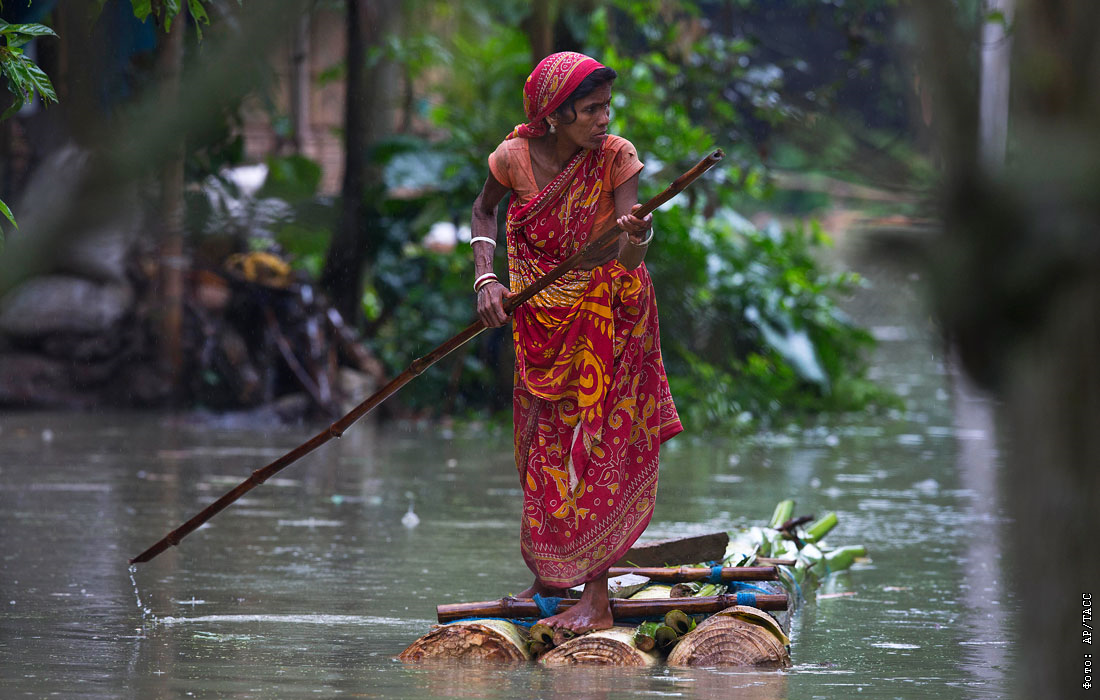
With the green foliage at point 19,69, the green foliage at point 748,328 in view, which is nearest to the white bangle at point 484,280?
the green foliage at point 19,69

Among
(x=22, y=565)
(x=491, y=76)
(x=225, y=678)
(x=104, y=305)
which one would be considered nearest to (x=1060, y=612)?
(x=225, y=678)

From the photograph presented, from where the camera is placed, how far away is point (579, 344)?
404 centimetres

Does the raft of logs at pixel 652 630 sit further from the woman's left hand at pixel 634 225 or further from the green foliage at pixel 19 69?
the green foliage at pixel 19 69

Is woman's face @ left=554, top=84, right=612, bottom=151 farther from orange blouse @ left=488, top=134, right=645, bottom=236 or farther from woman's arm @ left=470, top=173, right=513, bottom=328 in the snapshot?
woman's arm @ left=470, top=173, right=513, bottom=328

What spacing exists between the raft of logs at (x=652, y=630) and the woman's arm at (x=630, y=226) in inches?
39.2

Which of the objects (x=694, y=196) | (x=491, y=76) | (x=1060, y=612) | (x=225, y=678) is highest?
(x=491, y=76)

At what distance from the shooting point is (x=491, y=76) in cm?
1368

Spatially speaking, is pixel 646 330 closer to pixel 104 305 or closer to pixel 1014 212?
pixel 1014 212

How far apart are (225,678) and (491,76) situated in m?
10.7

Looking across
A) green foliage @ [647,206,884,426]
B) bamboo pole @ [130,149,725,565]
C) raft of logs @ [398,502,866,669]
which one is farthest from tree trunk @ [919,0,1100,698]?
green foliage @ [647,206,884,426]

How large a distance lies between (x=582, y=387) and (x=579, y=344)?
0.42 feet

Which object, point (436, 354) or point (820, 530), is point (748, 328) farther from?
point (436, 354)

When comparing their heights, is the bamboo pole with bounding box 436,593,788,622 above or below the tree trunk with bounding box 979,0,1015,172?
below

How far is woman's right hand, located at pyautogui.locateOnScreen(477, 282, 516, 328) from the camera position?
A: 402 cm
